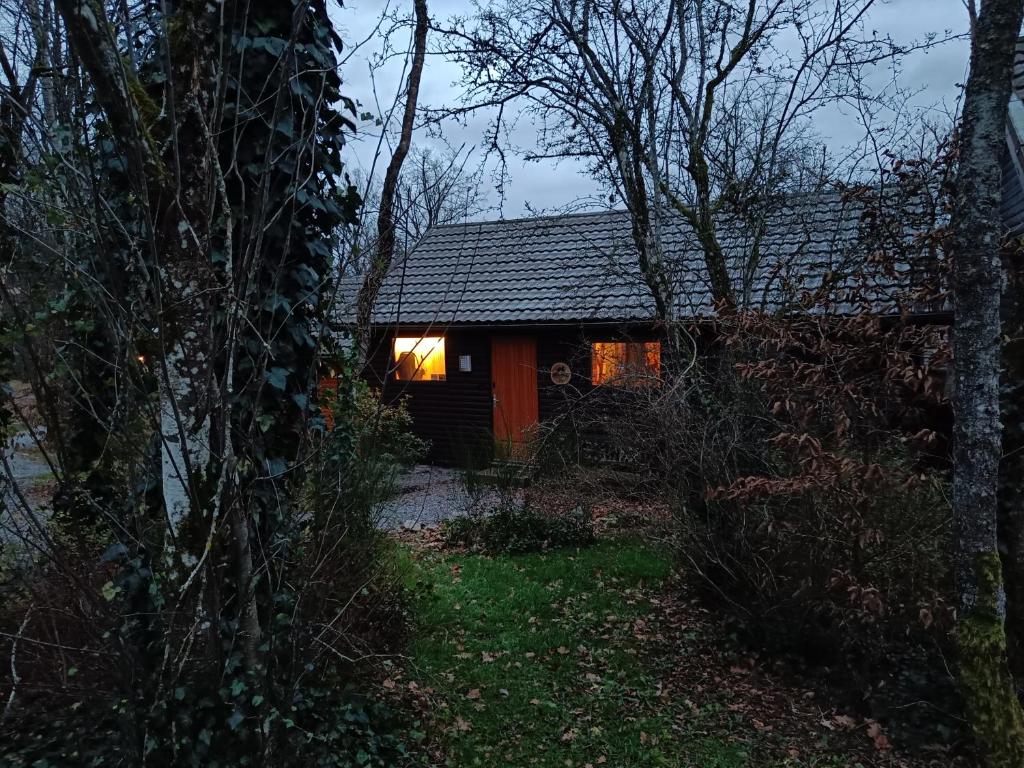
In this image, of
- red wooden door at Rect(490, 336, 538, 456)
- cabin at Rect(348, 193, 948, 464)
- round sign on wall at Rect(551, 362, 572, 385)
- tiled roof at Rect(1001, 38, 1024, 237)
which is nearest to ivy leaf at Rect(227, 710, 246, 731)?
cabin at Rect(348, 193, 948, 464)

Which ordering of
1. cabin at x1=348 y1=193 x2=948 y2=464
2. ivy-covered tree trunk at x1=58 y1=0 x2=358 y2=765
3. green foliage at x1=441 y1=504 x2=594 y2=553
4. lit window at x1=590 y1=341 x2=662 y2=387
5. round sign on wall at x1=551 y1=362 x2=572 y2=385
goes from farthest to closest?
round sign on wall at x1=551 y1=362 x2=572 y2=385
cabin at x1=348 y1=193 x2=948 y2=464
green foliage at x1=441 y1=504 x2=594 y2=553
lit window at x1=590 y1=341 x2=662 y2=387
ivy-covered tree trunk at x1=58 y1=0 x2=358 y2=765

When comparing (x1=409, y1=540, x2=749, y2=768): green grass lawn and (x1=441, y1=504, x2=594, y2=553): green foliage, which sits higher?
(x1=441, y1=504, x2=594, y2=553): green foliage

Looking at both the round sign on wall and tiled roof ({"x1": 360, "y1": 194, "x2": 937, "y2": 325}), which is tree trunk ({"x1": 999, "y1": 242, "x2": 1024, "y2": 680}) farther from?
the round sign on wall

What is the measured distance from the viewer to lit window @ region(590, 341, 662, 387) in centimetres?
691

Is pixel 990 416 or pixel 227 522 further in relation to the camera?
pixel 990 416

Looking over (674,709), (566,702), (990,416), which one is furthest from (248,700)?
(990,416)

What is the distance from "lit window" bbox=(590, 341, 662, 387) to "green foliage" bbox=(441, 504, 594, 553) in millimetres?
1744

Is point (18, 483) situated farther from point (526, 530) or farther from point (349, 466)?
point (526, 530)

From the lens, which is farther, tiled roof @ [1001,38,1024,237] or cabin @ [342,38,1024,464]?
cabin @ [342,38,1024,464]

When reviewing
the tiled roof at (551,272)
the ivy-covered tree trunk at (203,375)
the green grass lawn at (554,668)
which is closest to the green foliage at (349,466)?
the ivy-covered tree trunk at (203,375)

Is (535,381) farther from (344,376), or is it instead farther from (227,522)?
(227,522)

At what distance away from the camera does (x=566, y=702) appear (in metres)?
4.38

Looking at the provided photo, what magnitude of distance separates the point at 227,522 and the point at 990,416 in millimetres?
3453

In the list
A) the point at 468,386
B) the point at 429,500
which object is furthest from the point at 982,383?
the point at 468,386
